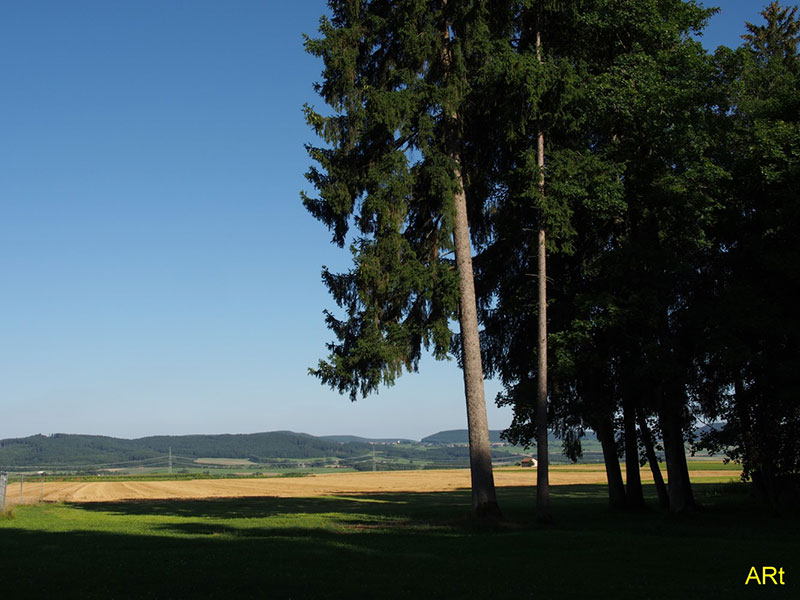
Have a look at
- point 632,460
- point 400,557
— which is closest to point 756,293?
point 632,460

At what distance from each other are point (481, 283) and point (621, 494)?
9.66 meters

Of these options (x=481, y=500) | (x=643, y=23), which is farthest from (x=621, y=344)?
(x=643, y=23)

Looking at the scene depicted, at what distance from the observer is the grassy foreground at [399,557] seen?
10.9 metres

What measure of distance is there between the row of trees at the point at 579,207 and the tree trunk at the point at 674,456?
2.8 inches

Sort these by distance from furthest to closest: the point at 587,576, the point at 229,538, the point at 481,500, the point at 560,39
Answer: the point at 560,39
the point at 481,500
the point at 229,538
the point at 587,576

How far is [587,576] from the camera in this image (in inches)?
480

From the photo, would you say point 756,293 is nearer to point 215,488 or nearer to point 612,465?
point 612,465

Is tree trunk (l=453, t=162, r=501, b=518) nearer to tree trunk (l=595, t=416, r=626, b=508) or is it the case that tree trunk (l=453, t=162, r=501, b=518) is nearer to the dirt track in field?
tree trunk (l=595, t=416, r=626, b=508)

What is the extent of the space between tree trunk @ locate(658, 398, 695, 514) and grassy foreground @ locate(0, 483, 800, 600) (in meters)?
0.67

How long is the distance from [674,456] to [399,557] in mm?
13550

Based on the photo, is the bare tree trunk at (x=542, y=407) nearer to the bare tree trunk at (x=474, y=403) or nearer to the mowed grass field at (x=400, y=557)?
the mowed grass field at (x=400, y=557)

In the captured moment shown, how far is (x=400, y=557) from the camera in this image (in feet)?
48.2

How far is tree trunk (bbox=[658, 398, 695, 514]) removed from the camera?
80.1 ft

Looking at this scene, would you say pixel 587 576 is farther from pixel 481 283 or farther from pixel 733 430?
pixel 481 283
